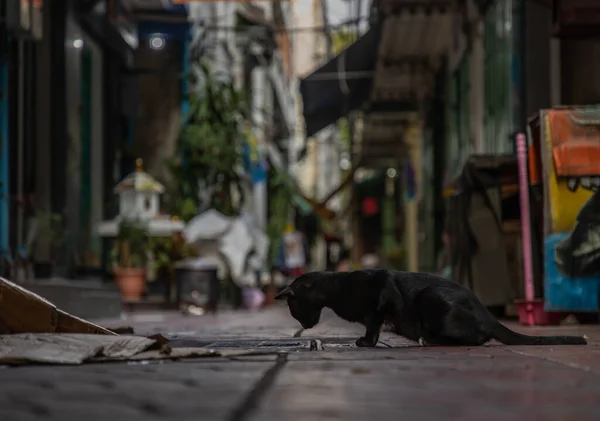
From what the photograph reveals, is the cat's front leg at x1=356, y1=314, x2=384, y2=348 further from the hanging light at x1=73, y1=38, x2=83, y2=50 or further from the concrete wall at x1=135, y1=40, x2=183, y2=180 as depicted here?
the concrete wall at x1=135, y1=40, x2=183, y2=180

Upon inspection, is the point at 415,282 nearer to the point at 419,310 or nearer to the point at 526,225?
the point at 419,310

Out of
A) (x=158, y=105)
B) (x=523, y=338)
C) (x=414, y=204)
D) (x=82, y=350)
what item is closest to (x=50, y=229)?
(x=158, y=105)

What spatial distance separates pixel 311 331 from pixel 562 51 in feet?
14.9

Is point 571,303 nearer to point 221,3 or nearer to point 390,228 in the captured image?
point 221,3

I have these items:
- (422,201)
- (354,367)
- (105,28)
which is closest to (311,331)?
(354,367)

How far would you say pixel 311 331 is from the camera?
7.73 m

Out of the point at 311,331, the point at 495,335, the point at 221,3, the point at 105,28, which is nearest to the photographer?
the point at 495,335

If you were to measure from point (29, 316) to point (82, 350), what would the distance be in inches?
28.3

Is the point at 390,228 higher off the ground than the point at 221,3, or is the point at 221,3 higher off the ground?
the point at 221,3

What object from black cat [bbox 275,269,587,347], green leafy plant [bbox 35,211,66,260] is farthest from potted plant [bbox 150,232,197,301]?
black cat [bbox 275,269,587,347]

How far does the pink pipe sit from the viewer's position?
8516 millimetres

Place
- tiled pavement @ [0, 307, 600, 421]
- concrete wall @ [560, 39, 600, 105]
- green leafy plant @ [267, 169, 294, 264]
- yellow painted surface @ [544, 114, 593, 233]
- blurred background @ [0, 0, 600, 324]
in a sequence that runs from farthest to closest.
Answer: green leafy plant @ [267, 169, 294, 264]
concrete wall @ [560, 39, 600, 105]
blurred background @ [0, 0, 600, 324]
yellow painted surface @ [544, 114, 593, 233]
tiled pavement @ [0, 307, 600, 421]

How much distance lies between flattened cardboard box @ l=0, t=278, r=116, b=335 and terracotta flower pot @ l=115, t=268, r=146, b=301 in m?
11.3

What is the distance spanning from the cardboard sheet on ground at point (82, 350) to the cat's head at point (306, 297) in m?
0.90
